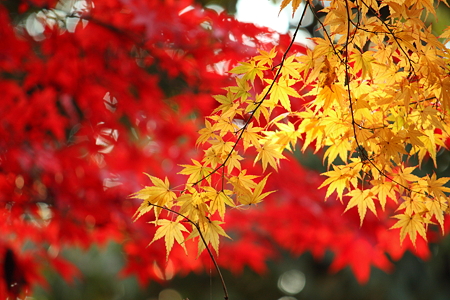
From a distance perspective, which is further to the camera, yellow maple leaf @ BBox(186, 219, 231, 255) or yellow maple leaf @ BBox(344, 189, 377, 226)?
yellow maple leaf @ BBox(344, 189, 377, 226)

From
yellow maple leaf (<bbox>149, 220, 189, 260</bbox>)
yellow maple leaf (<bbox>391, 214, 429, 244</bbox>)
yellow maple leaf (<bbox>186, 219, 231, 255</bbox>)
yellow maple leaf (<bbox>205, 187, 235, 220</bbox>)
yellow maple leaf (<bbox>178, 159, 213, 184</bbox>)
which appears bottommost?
yellow maple leaf (<bbox>149, 220, 189, 260</bbox>)

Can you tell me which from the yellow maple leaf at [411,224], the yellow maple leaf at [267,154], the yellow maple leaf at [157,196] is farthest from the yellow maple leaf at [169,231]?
the yellow maple leaf at [411,224]

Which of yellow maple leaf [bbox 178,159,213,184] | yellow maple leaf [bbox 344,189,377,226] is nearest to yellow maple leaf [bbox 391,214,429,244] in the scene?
yellow maple leaf [bbox 344,189,377,226]

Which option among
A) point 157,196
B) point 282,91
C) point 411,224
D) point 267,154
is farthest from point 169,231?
point 411,224

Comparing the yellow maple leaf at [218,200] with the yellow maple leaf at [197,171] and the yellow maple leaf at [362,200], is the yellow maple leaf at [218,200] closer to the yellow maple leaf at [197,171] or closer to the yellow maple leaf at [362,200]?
the yellow maple leaf at [197,171]

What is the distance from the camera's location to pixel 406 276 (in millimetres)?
4980

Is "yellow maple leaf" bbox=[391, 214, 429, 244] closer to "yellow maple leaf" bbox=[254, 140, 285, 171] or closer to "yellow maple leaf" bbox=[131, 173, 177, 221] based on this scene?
"yellow maple leaf" bbox=[254, 140, 285, 171]

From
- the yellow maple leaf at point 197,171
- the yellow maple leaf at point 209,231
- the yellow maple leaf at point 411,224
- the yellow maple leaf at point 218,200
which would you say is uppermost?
the yellow maple leaf at point 411,224

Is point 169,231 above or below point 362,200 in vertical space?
below

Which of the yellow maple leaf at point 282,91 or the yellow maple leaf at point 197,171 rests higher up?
the yellow maple leaf at point 282,91

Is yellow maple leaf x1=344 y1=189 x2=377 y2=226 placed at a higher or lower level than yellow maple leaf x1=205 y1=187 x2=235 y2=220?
higher

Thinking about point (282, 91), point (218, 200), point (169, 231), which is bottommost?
point (169, 231)

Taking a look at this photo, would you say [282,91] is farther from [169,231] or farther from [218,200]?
[169,231]

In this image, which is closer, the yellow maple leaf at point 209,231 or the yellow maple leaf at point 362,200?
the yellow maple leaf at point 209,231
